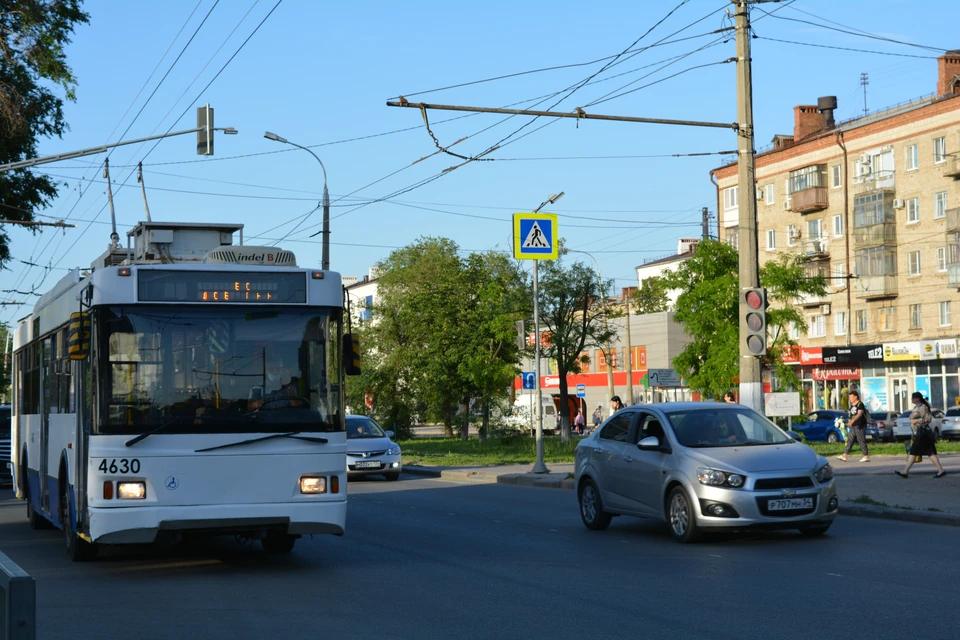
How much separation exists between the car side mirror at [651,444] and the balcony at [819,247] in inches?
2200

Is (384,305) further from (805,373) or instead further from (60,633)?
(60,633)

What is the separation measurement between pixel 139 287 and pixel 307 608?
361cm

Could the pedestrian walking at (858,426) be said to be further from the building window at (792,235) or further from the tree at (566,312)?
the building window at (792,235)

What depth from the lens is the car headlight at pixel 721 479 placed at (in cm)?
1337

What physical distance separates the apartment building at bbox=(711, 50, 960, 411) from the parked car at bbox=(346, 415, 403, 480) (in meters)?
36.1

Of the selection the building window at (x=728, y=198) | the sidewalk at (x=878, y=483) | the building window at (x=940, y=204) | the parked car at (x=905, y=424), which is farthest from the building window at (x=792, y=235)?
the sidewalk at (x=878, y=483)

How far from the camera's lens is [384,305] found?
73.4 meters

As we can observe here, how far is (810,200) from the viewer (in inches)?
2682

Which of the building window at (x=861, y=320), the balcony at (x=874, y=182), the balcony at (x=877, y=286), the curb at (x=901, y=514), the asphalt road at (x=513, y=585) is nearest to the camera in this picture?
the asphalt road at (x=513, y=585)

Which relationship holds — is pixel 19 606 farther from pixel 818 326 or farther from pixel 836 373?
pixel 818 326

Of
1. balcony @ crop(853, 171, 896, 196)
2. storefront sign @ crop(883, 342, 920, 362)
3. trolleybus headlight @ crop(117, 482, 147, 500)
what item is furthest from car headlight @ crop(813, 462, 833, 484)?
balcony @ crop(853, 171, 896, 196)

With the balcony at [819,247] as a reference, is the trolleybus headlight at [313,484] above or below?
below

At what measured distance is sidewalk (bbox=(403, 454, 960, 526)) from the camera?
16.4 meters

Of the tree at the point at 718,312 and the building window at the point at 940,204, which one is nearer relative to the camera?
the tree at the point at 718,312
